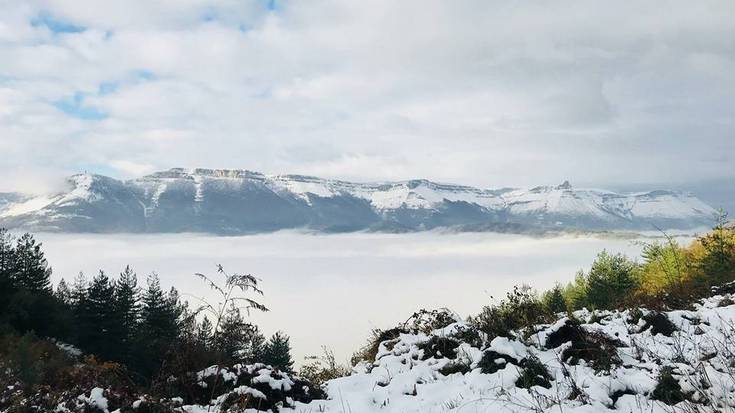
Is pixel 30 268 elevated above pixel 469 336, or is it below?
below

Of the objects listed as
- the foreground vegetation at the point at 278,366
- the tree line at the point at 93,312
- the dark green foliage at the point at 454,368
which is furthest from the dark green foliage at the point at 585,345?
the tree line at the point at 93,312

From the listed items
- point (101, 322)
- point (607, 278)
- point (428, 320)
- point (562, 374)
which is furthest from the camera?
point (101, 322)

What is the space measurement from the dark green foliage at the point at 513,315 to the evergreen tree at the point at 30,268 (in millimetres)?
55481

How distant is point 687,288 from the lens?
42.7ft

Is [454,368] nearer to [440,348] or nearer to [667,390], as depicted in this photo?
[440,348]

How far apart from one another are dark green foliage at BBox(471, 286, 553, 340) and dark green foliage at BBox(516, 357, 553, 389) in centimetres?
199

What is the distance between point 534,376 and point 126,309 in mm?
58377

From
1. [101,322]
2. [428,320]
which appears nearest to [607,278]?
[428,320]

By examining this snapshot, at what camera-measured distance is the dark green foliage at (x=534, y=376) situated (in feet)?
21.5

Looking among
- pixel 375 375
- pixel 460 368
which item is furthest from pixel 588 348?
pixel 375 375

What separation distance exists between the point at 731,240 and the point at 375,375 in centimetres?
3432

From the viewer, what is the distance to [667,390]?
5391 mm

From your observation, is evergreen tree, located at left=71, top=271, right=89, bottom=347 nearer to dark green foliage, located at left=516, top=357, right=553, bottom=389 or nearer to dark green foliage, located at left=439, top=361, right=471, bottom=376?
dark green foliage, located at left=439, top=361, right=471, bottom=376

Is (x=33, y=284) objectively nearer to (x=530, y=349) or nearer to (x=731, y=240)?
(x=530, y=349)
